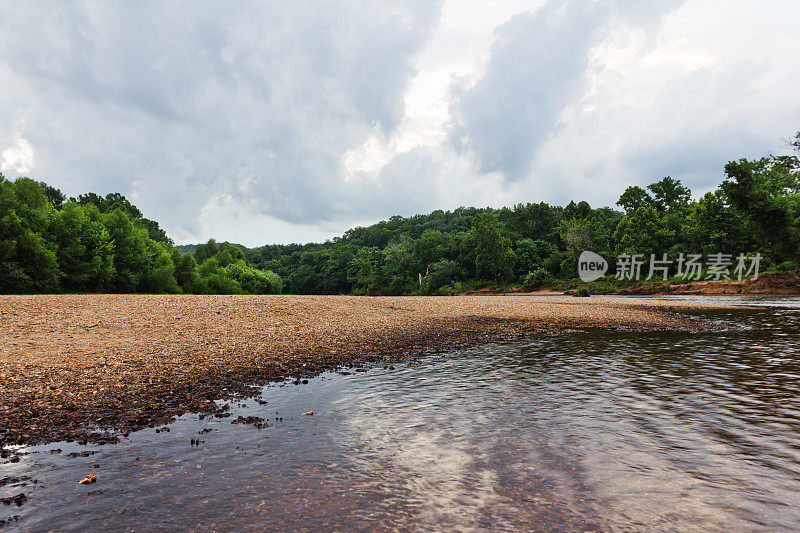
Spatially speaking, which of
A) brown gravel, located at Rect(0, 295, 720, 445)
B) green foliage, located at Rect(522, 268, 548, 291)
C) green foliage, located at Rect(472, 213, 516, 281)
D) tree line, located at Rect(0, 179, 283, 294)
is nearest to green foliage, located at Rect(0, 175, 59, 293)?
tree line, located at Rect(0, 179, 283, 294)

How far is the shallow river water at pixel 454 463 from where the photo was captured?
5633 mm

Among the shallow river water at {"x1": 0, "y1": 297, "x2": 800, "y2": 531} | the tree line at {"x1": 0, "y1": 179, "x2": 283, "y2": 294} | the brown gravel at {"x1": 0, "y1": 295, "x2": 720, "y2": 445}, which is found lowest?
the shallow river water at {"x1": 0, "y1": 297, "x2": 800, "y2": 531}

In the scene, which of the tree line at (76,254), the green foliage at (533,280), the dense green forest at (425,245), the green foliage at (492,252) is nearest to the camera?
the tree line at (76,254)

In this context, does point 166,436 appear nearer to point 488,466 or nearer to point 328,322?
point 488,466

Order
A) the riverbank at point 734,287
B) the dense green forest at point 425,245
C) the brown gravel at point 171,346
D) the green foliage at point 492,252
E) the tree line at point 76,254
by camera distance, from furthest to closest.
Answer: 1. the green foliage at point 492,252
2. the riverbank at point 734,287
3. the dense green forest at point 425,245
4. the tree line at point 76,254
5. the brown gravel at point 171,346

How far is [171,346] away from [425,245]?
122 meters

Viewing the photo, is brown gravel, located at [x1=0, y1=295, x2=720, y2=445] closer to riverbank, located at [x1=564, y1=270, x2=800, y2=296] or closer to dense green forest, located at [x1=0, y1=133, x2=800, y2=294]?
dense green forest, located at [x1=0, y1=133, x2=800, y2=294]

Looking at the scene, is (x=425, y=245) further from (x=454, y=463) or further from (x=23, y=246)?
(x=454, y=463)

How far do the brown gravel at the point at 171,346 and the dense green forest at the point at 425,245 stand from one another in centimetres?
3026

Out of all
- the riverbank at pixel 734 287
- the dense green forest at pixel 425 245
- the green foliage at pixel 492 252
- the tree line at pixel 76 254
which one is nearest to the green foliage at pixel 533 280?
the dense green forest at pixel 425 245

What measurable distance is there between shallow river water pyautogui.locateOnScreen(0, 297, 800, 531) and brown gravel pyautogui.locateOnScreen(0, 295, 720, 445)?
145cm

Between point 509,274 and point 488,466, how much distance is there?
116042mm

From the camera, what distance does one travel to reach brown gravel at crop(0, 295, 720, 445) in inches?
379

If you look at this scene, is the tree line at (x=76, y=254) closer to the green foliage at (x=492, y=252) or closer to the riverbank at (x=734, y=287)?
the green foliage at (x=492, y=252)
